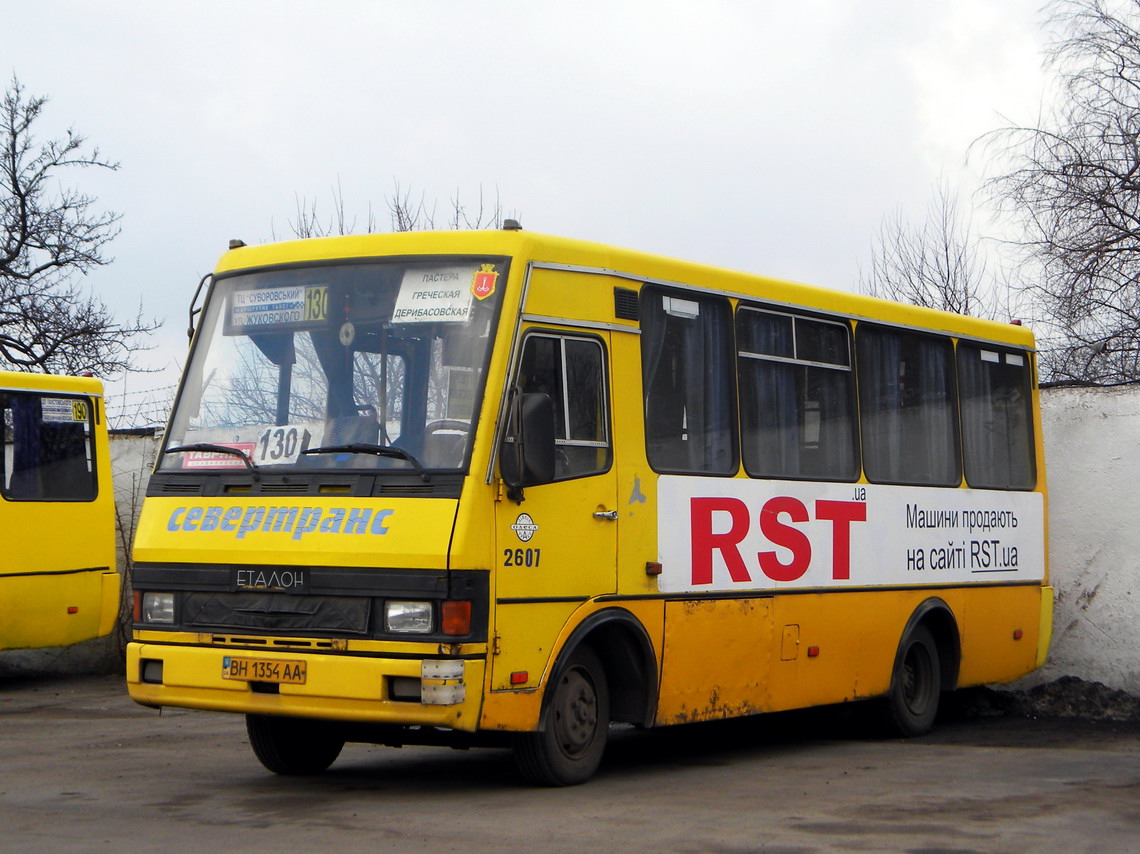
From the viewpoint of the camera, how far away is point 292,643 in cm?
827

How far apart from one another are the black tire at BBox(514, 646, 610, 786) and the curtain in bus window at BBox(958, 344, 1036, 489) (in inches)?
185

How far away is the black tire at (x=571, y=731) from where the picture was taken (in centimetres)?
869

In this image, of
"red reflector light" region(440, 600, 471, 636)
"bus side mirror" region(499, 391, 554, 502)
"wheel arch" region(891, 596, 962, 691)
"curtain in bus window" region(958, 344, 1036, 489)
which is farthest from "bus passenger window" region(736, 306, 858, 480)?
"red reflector light" region(440, 600, 471, 636)

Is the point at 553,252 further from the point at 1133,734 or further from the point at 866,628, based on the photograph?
the point at 1133,734

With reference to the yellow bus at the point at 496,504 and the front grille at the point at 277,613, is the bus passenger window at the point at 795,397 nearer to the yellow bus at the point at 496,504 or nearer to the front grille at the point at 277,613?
the yellow bus at the point at 496,504

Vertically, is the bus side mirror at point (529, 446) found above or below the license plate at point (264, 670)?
above

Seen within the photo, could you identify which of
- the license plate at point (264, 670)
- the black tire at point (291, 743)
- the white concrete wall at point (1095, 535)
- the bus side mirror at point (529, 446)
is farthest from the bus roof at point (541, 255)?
the white concrete wall at point (1095, 535)

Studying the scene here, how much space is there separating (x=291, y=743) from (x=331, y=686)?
151 cm

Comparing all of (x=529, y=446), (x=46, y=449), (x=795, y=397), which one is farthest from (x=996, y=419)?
(x=46, y=449)

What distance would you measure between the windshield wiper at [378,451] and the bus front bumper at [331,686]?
3.12ft

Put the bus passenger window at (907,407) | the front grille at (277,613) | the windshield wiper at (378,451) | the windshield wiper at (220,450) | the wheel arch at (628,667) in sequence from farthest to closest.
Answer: the bus passenger window at (907,407) < the wheel arch at (628,667) < the windshield wiper at (220,450) < the windshield wiper at (378,451) < the front grille at (277,613)

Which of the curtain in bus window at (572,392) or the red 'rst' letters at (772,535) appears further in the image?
the red 'rst' letters at (772,535)

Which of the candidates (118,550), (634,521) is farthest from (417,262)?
(118,550)

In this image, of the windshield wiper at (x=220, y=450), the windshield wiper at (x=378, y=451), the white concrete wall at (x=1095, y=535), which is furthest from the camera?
the white concrete wall at (x=1095, y=535)
